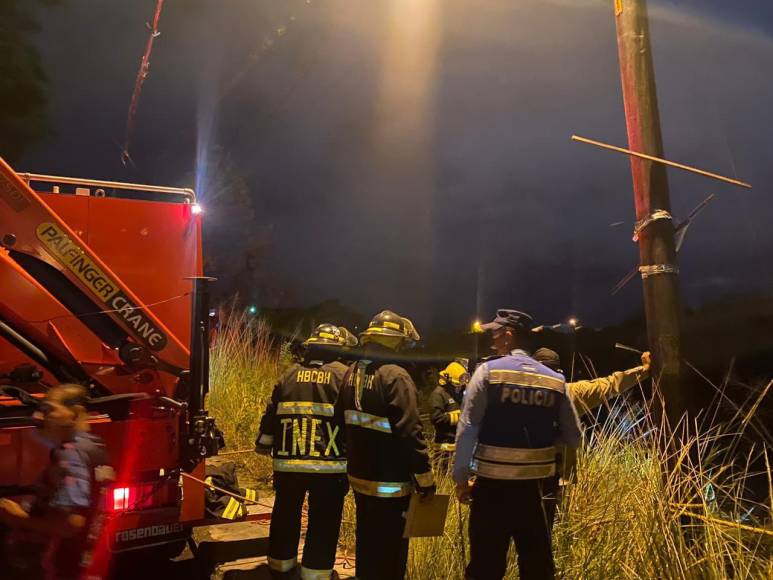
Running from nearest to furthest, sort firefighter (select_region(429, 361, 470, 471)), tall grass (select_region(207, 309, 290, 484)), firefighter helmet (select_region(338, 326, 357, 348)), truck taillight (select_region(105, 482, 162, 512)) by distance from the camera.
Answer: truck taillight (select_region(105, 482, 162, 512)), firefighter helmet (select_region(338, 326, 357, 348)), firefighter (select_region(429, 361, 470, 471)), tall grass (select_region(207, 309, 290, 484))

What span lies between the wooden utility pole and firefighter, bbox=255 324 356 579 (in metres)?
2.13

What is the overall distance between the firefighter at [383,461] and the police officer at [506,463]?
0.36 m

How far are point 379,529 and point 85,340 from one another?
7.57ft

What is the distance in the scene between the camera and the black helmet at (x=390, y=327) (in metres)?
3.76

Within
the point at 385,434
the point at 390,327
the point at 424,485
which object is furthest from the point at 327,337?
the point at 424,485

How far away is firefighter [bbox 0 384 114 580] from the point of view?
2.89m

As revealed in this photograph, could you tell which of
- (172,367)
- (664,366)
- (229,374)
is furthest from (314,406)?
(229,374)

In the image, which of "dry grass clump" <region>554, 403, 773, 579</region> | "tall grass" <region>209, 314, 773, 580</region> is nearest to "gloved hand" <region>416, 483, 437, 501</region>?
"tall grass" <region>209, 314, 773, 580</region>

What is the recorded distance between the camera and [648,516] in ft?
10.4

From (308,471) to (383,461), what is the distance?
2.34ft

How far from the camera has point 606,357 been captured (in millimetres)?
10094

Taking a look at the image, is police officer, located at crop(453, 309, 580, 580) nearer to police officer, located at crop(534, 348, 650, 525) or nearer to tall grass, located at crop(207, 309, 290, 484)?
police officer, located at crop(534, 348, 650, 525)

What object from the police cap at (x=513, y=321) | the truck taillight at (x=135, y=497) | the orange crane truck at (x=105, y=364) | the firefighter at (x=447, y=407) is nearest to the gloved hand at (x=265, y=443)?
the orange crane truck at (x=105, y=364)

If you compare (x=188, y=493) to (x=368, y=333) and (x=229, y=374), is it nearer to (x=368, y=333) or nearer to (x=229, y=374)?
(x=368, y=333)
